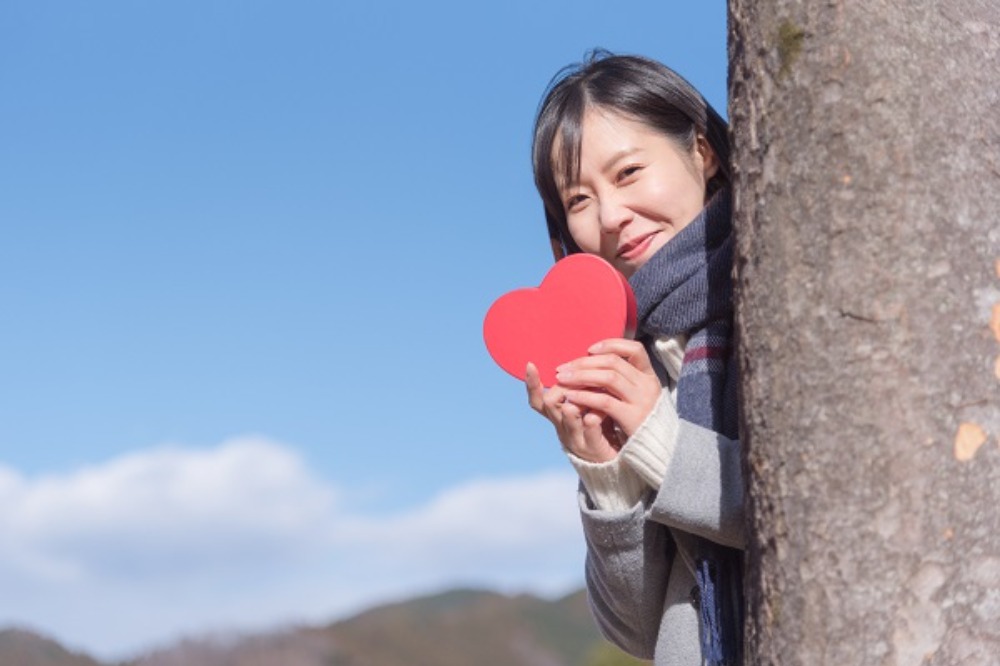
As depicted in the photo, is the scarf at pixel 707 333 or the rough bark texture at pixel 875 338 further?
the scarf at pixel 707 333

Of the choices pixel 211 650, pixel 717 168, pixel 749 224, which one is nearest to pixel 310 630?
pixel 211 650

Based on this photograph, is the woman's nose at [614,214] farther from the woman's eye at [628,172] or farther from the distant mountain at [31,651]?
the distant mountain at [31,651]

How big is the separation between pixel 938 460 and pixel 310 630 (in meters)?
6.01

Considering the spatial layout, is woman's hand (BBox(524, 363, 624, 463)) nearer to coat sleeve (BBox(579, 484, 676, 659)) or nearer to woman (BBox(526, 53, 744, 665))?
woman (BBox(526, 53, 744, 665))

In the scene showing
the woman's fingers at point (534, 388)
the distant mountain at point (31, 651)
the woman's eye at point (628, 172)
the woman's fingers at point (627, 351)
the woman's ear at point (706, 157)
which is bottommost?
the distant mountain at point (31, 651)

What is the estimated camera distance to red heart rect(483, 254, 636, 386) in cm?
236

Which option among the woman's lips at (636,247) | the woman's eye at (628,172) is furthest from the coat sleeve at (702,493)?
the woman's eye at (628,172)

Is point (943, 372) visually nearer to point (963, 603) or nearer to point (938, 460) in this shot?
point (938, 460)

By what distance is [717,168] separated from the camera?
2697mm

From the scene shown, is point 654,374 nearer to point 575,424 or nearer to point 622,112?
point 575,424

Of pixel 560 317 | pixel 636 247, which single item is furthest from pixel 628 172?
pixel 560 317

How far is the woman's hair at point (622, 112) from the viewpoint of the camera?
2.64 meters

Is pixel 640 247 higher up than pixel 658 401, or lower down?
higher up

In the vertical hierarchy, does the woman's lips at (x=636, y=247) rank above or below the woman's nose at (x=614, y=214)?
below
